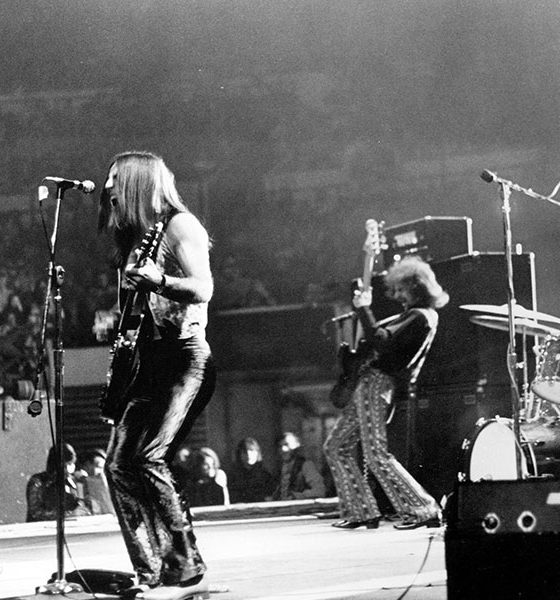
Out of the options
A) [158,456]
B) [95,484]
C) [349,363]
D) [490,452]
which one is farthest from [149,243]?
[95,484]

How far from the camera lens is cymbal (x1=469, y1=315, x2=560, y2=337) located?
514cm

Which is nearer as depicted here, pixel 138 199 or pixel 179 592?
pixel 179 592

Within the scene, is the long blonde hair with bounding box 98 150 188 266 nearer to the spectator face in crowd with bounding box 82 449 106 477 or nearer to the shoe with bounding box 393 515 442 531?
the shoe with bounding box 393 515 442 531

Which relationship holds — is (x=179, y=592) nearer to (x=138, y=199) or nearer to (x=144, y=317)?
(x=144, y=317)

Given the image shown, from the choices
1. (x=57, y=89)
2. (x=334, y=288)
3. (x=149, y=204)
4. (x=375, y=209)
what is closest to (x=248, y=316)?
(x=334, y=288)

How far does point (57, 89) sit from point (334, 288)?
328cm

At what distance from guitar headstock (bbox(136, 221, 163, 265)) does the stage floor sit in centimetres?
107

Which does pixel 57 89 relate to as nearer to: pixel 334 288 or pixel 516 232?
pixel 334 288

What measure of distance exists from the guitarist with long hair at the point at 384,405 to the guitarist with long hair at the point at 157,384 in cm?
201

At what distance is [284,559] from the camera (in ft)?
12.9

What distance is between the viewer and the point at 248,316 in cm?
980

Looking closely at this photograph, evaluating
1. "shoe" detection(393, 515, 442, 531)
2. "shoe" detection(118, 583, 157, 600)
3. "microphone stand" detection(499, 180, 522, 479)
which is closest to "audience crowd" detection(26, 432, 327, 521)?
"shoe" detection(393, 515, 442, 531)

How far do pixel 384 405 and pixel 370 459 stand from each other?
0.28 m

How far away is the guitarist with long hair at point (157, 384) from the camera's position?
2865 mm
